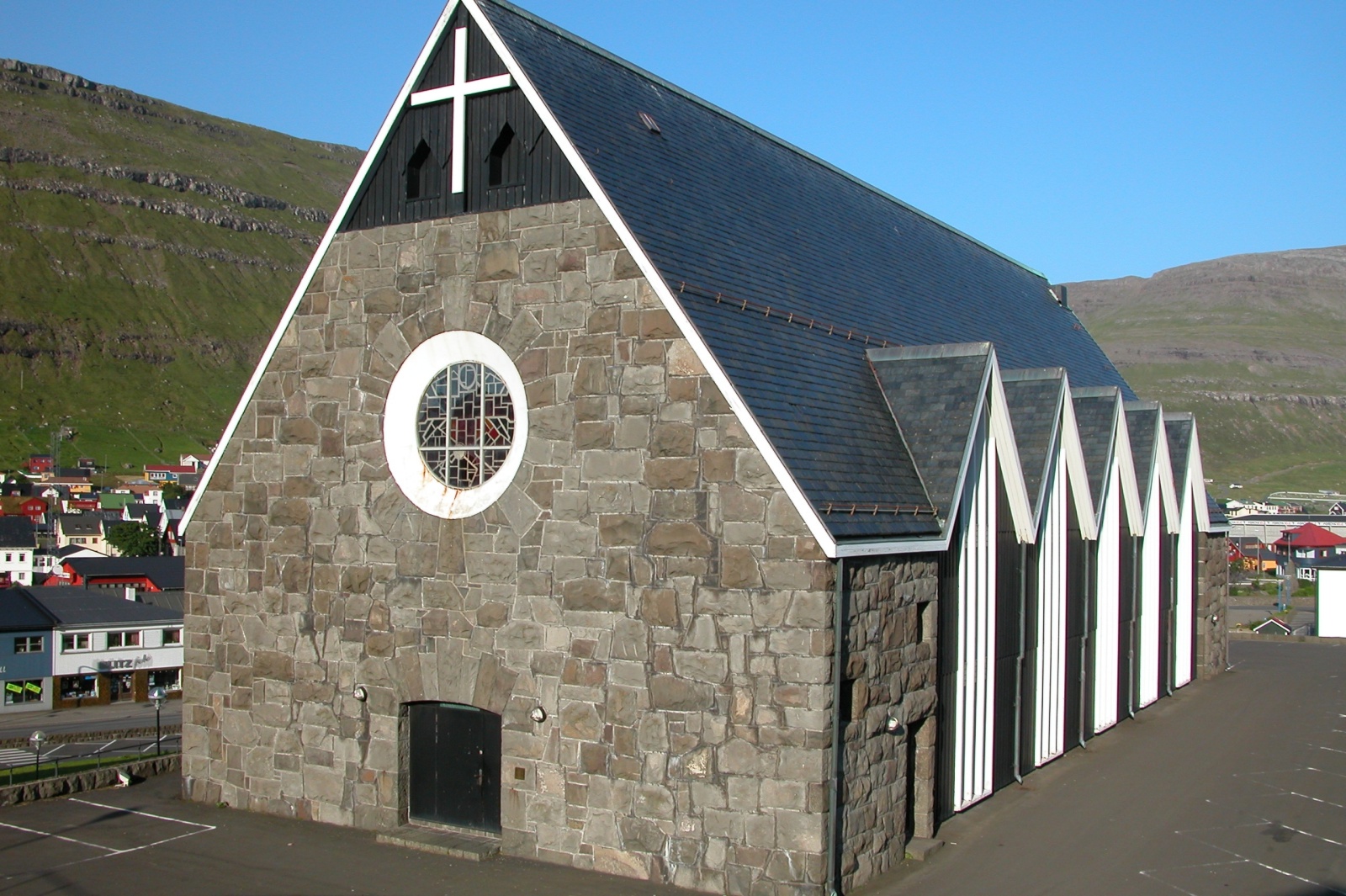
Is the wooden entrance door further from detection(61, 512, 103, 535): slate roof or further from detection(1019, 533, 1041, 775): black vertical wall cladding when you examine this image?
detection(61, 512, 103, 535): slate roof

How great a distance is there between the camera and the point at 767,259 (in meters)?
15.5

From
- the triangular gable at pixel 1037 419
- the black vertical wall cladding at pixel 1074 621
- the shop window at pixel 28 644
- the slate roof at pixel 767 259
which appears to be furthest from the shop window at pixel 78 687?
the triangular gable at pixel 1037 419

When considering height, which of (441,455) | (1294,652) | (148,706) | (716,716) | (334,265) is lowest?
(148,706)

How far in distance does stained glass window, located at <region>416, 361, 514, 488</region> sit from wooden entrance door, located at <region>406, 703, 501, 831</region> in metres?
2.75

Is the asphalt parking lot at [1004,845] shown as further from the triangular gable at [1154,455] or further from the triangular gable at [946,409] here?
the triangular gable at [1154,455]

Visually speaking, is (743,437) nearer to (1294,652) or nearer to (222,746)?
(222,746)

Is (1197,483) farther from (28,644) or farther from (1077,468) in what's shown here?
(28,644)

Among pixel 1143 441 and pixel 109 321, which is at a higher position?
pixel 109 321

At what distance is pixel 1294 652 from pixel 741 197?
25.9m

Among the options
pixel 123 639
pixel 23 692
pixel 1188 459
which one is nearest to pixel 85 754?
pixel 1188 459

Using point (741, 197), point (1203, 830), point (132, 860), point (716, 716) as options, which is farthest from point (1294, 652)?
point (132, 860)

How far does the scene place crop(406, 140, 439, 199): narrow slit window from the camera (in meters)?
14.8

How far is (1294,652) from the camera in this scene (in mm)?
34312

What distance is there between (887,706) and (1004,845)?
2.64m
